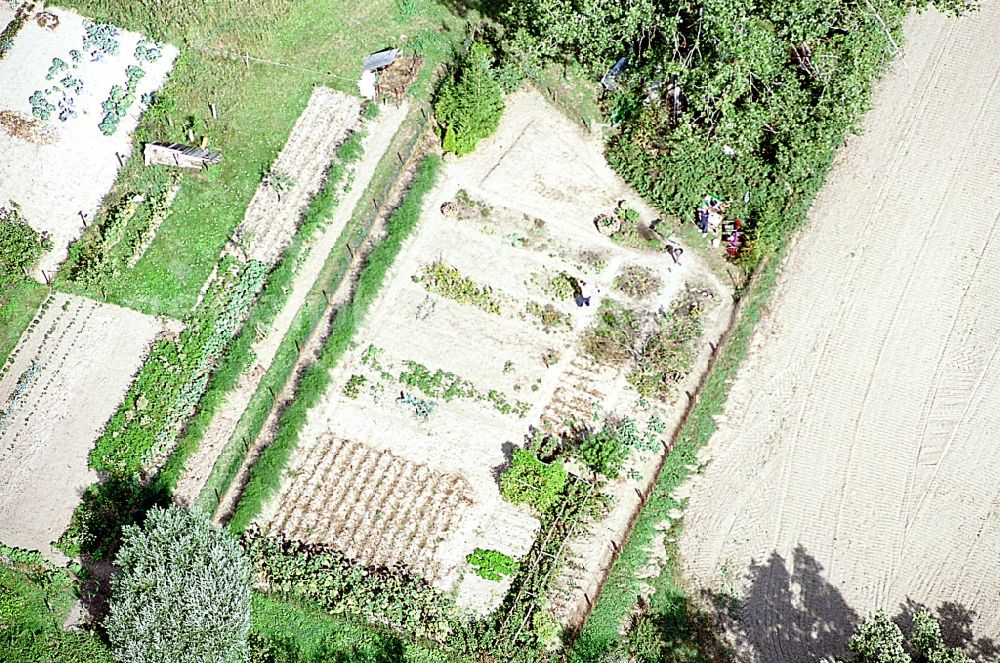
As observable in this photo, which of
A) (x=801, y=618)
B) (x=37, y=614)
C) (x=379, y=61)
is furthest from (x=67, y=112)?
(x=801, y=618)

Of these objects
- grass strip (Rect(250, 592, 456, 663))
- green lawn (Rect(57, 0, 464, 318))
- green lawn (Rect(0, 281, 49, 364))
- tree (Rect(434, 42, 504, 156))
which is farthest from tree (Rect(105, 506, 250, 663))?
tree (Rect(434, 42, 504, 156))

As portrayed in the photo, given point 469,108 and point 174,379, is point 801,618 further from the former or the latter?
point 469,108

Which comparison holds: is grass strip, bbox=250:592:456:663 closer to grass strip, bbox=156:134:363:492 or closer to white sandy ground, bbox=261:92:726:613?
white sandy ground, bbox=261:92:726:613

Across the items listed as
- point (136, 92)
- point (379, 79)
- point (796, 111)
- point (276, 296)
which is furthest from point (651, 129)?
point (136, 92)

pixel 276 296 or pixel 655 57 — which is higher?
pixel 655 57

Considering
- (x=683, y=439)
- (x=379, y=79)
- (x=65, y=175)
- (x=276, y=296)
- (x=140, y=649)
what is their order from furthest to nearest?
(x=379, y=79), (x=65, y=175), (x=276, y=296), (x=683, y=439), (x=140, y=649)

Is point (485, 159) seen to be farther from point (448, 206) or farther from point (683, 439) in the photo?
point (683, 439)

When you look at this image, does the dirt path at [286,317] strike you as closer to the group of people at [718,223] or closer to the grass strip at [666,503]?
the group of people at [718,223]
